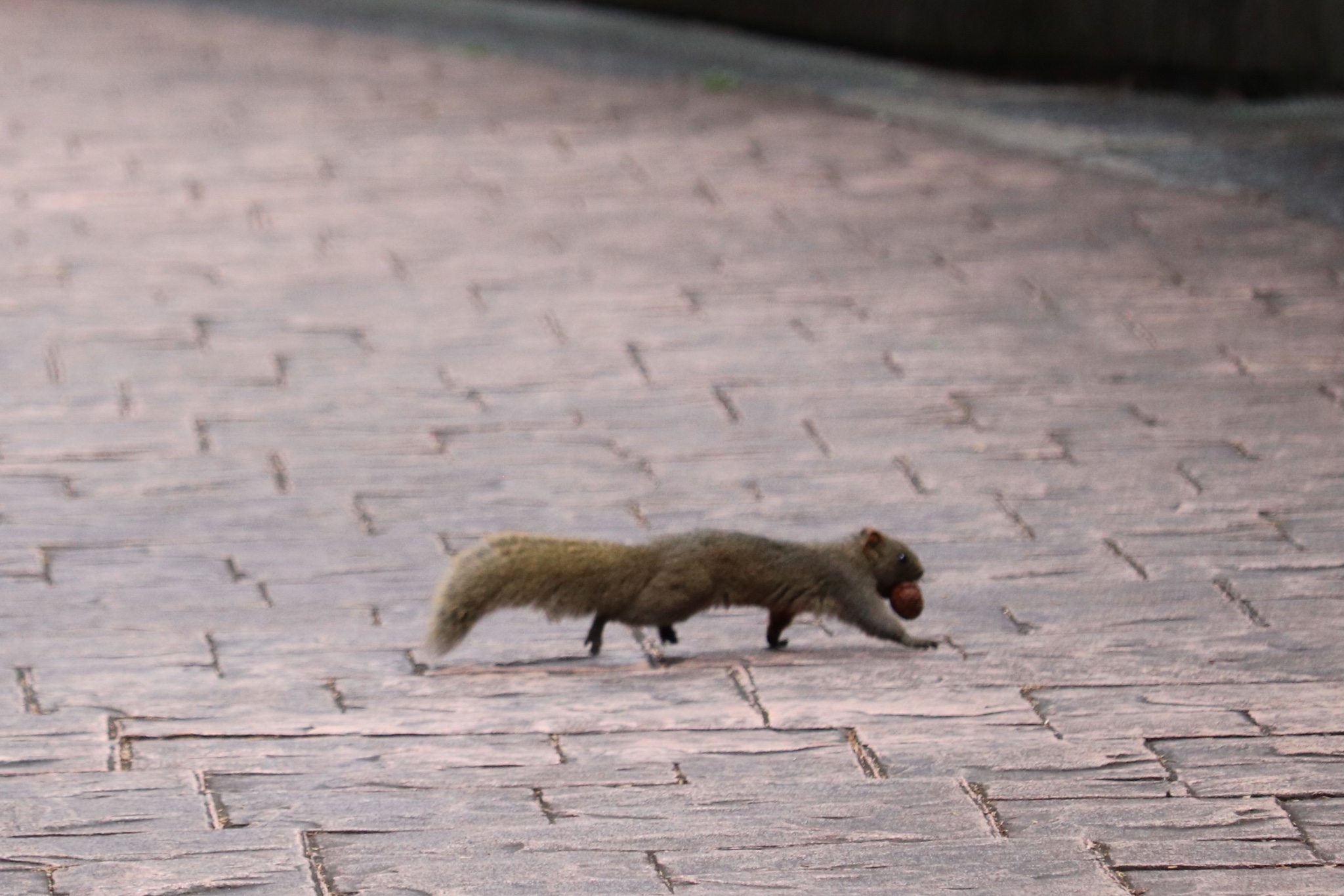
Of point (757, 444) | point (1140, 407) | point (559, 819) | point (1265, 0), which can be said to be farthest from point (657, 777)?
point (1265, 0)

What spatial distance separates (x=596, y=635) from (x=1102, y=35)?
28.3ft

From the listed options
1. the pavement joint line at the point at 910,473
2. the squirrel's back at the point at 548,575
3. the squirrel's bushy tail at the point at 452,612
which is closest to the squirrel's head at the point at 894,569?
the squirrel's back at the point at 548,575

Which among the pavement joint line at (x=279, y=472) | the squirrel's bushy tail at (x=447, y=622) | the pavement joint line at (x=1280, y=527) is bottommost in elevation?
the pavement joint line at (x=279, y=472)

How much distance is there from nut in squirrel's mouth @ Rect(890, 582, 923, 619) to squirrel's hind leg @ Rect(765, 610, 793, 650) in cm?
28

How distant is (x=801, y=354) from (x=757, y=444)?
3.47ft

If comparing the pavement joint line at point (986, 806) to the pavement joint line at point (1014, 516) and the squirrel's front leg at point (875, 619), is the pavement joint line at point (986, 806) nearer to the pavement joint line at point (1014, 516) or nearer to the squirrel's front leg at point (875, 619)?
the squirrel's front leg at point (875, 619)

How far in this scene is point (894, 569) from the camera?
5.40 metres

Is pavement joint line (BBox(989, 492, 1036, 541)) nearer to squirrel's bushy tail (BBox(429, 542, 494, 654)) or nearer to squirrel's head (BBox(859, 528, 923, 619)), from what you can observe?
squirrel's head (BBox(859, 528, 923, 619))

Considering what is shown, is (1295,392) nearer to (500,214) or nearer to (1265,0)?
(500,214)

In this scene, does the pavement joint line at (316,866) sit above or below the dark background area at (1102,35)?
above

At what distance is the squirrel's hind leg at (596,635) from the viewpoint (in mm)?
5332

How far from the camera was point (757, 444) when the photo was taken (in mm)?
7148

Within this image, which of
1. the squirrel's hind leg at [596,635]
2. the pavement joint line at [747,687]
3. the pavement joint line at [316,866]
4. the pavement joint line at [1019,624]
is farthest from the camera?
the pavement joint line at [1019,624]

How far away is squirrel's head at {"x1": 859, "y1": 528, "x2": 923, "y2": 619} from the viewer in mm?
5371
